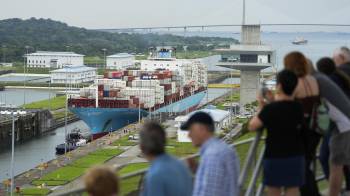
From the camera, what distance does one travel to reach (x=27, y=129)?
24797 millimetres

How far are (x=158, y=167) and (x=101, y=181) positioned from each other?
0.20 m

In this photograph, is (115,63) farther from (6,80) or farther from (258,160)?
(258,160)

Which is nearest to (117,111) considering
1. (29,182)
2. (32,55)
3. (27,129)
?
(27,129)

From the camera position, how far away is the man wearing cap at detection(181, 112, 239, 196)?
6.63 ft

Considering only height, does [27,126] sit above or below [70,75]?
below

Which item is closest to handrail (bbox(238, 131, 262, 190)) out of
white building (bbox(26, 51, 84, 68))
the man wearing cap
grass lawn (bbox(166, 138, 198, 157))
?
the man wearing cap

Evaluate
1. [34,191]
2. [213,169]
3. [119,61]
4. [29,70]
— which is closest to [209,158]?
[213,169]

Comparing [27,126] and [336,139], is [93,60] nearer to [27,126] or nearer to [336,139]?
[27,126]

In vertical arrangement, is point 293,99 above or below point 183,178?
above

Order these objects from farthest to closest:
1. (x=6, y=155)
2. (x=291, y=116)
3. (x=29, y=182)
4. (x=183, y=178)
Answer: (x=6, y=155)
(x=29, y=182)
(x=291, y=116)
(x=183, y=178)

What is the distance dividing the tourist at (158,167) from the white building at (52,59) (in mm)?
57989

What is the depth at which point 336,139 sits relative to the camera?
2.71m

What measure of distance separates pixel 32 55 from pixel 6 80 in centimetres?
1332

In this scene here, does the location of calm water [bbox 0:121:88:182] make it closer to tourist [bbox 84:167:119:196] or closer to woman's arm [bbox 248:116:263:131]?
woman's arm [bbox 248:116:263:131]
